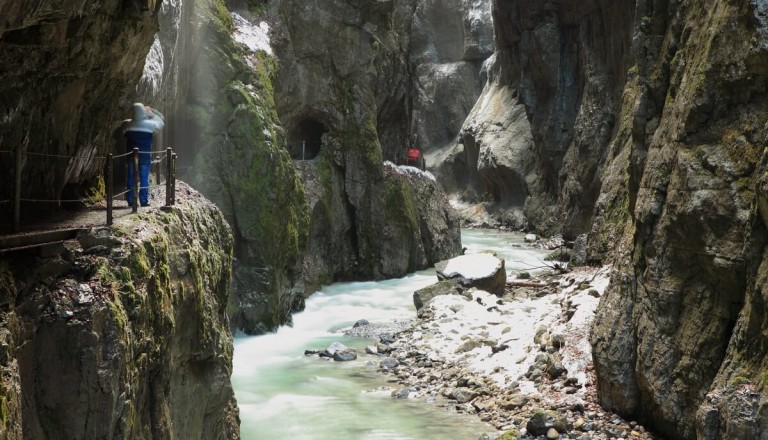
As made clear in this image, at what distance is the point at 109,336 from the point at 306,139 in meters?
23.3

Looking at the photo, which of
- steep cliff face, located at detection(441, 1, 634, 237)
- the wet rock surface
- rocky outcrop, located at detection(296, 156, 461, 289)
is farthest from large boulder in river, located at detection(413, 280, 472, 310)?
steep cliff face, located at detection(441, 1, 634, 237)

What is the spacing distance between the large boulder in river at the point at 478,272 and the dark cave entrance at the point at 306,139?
744 cm

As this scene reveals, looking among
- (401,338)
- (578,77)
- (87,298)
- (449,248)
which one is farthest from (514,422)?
(578,77)

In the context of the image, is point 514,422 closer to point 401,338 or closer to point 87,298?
point 401,338

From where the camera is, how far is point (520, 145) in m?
50.2

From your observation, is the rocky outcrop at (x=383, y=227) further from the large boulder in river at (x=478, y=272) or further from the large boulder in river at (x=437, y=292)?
the large boulder in river at (x=478, y=272)

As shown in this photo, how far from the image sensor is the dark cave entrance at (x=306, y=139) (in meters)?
28.5

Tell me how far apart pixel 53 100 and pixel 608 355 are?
349 inches

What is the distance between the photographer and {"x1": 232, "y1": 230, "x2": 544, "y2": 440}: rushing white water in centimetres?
1344

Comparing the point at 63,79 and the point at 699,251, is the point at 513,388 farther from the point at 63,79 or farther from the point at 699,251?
the point at 63,79

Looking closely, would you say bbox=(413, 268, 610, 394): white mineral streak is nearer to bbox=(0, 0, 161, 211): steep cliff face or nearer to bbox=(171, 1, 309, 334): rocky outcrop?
bbox=(171, 1, 309, 334): rocky outcrop

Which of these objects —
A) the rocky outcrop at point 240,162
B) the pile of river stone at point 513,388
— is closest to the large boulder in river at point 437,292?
the pile of river stone at point 513,388

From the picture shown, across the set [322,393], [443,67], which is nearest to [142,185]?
[322,393]

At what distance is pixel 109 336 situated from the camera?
644 cm
